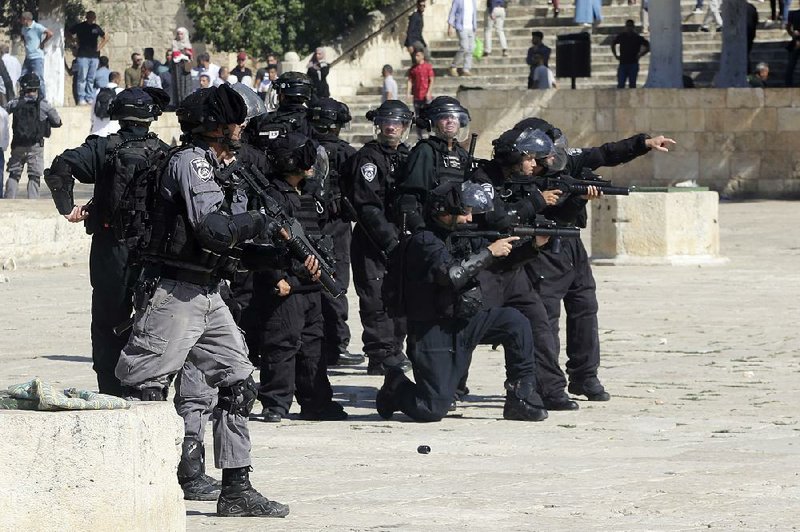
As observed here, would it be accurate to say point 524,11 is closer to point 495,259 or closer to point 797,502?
point 495,259

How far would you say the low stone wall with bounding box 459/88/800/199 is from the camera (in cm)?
2609

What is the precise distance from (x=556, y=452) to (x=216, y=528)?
93.2 inches

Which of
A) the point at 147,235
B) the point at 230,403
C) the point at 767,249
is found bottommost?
the point at 767,249

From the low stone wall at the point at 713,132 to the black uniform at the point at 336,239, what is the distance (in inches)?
593

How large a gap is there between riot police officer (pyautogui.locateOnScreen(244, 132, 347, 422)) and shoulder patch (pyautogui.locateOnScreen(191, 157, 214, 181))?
2.16m

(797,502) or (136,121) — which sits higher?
(136,121)

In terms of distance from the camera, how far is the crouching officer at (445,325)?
9391mm

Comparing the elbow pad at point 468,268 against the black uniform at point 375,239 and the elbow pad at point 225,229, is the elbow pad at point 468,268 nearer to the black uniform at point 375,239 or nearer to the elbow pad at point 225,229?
the black uniform at point 375,239

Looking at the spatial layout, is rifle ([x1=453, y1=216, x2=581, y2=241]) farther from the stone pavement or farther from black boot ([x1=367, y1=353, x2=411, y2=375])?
black boot ([x1=367, y1=353, x2=411, y2=375])

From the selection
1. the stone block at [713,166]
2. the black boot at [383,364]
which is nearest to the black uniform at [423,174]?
the black boot at [383,364]

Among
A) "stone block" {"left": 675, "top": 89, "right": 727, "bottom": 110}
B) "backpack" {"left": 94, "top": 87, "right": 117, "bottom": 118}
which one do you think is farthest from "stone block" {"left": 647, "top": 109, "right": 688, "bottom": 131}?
"backpack" {"left": 94, "top": 87, "right": 117, "bottom": 118}

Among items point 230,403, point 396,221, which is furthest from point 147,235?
point 396,221

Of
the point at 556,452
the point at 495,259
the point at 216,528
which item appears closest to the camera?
the point at 216,528

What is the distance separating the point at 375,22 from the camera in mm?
32625
